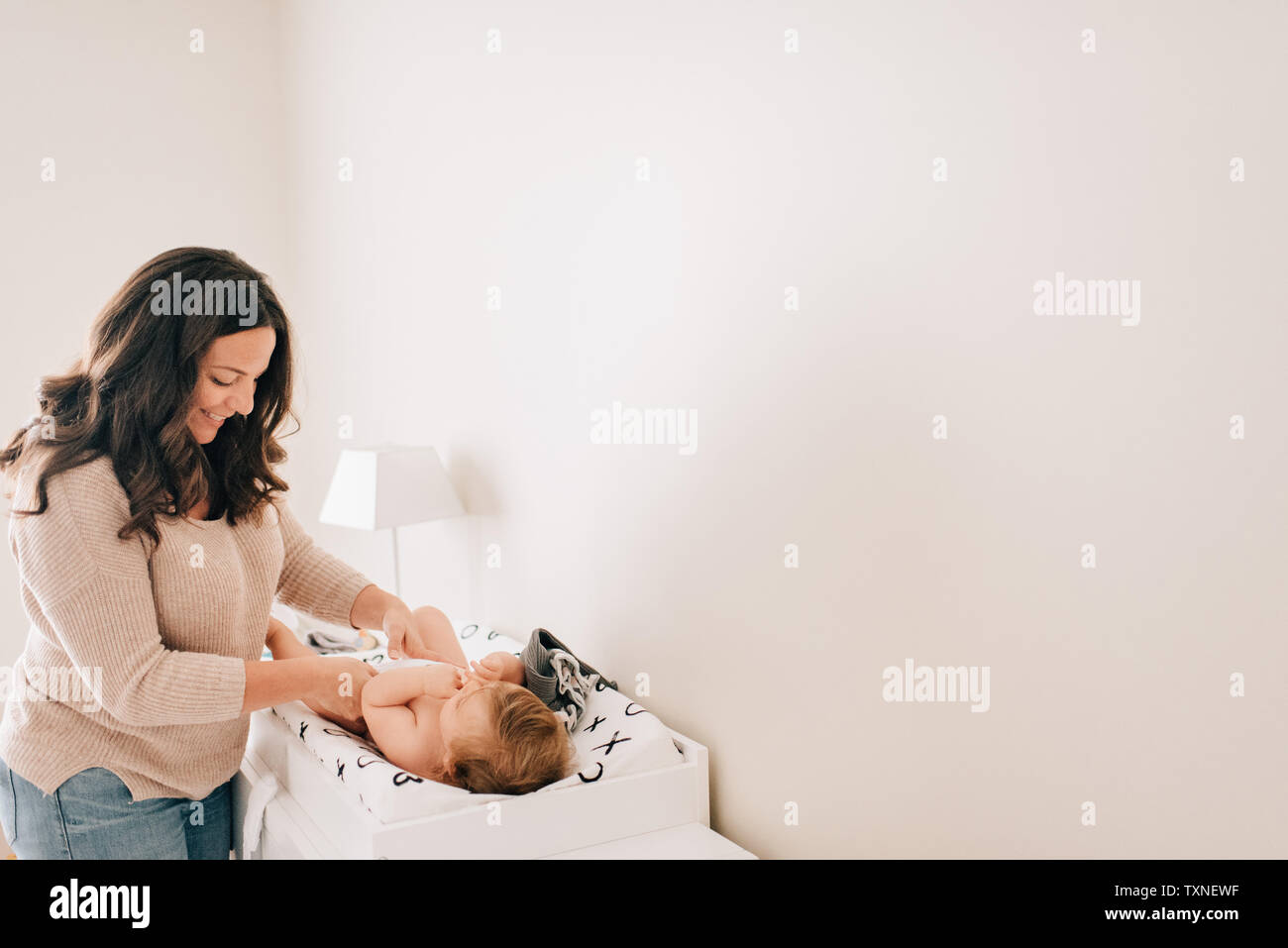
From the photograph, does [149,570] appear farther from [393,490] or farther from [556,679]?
[393,490]

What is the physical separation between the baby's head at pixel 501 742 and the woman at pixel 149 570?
23 centimetres

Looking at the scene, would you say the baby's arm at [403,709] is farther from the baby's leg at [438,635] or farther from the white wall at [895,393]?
the white wall at [895,393]

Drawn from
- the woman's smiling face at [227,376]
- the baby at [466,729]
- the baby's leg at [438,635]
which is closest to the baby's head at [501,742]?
the baby at [466,729]

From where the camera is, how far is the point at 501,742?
1556 millimetres

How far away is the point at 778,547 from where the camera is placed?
62.7 inches

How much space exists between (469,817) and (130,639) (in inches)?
21.5

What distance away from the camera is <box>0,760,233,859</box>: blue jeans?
1.54 metres

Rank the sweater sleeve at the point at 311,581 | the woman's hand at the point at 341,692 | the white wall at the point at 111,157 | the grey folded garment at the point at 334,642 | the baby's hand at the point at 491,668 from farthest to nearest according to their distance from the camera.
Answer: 1. the white wall at the point at 111,157
2. the grey folded garment at the point at 334,642
3. the sweater sleeve at the point at 311,581
4. the baby's hand at the point at 491,668
5. the woman's hand at the point at 341,692

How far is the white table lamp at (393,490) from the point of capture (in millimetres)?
2504

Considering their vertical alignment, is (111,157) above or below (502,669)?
above

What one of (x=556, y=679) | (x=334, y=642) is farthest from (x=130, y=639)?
(x=334, y=642)
